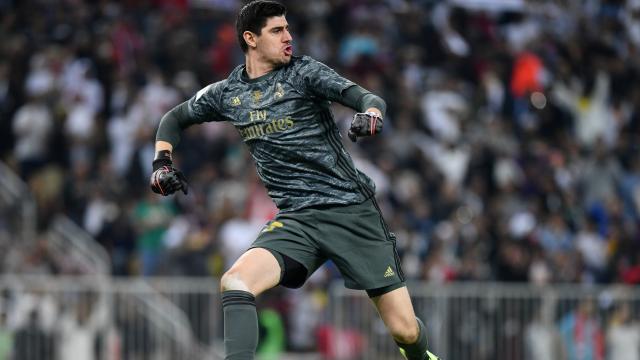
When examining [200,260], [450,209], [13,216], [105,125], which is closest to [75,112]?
[105,125]

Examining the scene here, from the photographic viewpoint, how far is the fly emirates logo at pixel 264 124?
9086 millimetres

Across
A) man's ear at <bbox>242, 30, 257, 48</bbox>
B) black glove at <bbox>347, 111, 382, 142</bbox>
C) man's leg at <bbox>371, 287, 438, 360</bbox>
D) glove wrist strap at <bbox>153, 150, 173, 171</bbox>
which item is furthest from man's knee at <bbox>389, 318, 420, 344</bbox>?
man's ear at <bbox>242, 30, 257, 48</bbox>

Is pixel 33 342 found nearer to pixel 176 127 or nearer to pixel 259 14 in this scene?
pixel 176 127

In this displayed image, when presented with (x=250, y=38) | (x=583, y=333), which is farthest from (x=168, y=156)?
(x=583, y=333)

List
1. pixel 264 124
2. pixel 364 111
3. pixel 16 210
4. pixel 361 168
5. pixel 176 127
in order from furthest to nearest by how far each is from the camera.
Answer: pixel 361 168 → pixel 16 210 → pixel 176 127 → pixel 264 124 → pixel 364 111

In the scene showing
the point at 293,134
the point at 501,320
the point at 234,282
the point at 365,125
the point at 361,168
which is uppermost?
the point at 361,168

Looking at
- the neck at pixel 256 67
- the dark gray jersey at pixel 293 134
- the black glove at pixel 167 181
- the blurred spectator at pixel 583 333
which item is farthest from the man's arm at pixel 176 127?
the blurred spectator at pixel 583 333

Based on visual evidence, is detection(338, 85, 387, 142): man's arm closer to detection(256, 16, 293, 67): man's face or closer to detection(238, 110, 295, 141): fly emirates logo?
detection(238, 110, 295, 141): fly emirates logo

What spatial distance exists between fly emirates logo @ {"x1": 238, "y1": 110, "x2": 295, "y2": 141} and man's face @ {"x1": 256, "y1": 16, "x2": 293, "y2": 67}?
0.35 metres

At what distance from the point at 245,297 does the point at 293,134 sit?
1.18 m

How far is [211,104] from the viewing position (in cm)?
942

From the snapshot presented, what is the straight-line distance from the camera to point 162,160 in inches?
367

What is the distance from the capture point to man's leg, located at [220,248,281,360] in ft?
27.5

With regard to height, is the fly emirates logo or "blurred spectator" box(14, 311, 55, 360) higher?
the fly emirates logo
